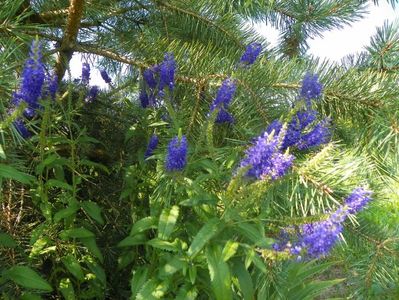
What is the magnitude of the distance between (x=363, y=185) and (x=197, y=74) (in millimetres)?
611

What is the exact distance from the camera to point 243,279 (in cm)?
146

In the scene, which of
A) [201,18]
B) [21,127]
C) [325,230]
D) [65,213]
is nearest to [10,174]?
[21,127]

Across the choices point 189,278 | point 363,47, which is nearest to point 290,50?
point 363,47

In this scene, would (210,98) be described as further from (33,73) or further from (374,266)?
(374,266)

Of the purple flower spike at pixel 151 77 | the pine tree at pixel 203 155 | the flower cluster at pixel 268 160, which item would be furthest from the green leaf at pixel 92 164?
the flower cluster at pixel 268 160

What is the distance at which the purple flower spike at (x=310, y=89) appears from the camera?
4.42 ft

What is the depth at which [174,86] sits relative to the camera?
1.60m

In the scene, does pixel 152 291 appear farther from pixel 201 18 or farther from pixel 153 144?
pixel 201 18

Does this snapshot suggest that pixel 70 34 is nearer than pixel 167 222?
No

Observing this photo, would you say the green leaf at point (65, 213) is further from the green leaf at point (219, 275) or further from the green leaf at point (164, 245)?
the green leaf at point (219, 275)

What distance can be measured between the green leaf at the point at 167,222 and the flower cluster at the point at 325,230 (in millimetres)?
390

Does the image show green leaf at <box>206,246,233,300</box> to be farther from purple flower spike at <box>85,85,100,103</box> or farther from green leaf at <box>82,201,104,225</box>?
purple flower spike at <box>85,85,100,103</box>

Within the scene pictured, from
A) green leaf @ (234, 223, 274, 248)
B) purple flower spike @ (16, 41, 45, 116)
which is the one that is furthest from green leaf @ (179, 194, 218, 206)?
purple flower spike @ (16, 41, 45, 116)

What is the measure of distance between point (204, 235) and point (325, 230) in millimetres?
344
